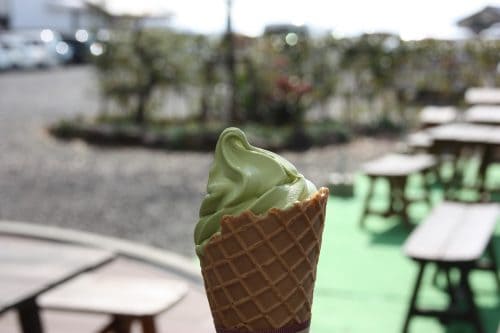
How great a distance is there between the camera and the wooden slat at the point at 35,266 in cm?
329

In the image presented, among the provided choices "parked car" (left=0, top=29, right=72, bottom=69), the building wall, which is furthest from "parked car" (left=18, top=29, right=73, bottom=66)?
the building wall

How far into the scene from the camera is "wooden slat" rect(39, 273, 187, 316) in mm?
3746

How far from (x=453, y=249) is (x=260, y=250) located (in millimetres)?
2531

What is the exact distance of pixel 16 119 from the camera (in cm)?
1584

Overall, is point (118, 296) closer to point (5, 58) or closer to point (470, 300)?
point (470, 300)

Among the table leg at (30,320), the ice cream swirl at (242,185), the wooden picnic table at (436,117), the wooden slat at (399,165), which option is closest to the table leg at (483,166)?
the wooden slat at (399,165)

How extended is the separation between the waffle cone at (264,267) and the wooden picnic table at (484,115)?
6.89 meters

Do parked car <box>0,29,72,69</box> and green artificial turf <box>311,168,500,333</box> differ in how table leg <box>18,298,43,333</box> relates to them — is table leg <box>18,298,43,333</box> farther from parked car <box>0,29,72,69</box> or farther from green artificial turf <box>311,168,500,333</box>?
parked car <box>0,29,72,69</box>

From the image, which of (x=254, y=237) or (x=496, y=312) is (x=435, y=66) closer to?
(x=496, y=312)

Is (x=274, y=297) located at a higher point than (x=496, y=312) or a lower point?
higher

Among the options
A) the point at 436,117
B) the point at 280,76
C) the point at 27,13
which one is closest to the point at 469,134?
the point at 436,117

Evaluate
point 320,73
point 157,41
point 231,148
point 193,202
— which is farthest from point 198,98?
point 231,148

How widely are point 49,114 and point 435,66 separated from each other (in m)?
7.73

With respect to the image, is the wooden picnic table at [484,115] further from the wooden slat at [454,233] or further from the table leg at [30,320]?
the table leg at [30,320]
